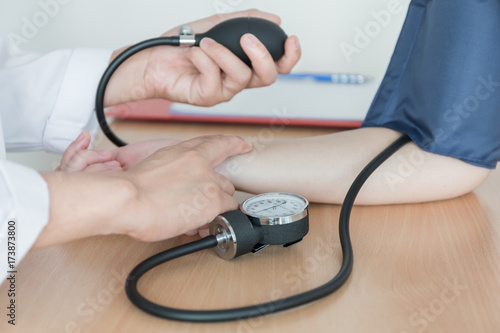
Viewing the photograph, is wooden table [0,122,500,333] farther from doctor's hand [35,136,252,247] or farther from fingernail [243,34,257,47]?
fingernail [243,34,257,47]

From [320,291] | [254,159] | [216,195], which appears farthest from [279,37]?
[320,291]

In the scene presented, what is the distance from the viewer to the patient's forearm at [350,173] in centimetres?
73

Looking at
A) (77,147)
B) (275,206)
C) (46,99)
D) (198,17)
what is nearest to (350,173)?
(275,206)

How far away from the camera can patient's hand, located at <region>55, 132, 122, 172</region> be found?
73cm

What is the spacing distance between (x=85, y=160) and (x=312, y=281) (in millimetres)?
352

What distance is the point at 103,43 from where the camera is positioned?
1239mm

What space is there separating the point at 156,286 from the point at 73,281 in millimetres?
90

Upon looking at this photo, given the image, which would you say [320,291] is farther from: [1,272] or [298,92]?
[298,92]

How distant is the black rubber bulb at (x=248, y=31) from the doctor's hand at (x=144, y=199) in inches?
7.2

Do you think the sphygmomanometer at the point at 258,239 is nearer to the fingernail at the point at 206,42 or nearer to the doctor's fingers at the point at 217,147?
the doctor's fingers at the point at 217,147

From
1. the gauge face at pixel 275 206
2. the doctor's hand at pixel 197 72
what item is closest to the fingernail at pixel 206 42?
the doctor's hand at pixel 197 72

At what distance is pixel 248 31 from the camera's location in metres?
0.77

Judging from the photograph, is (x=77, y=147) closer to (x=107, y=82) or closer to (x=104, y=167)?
(x=104, y=167)

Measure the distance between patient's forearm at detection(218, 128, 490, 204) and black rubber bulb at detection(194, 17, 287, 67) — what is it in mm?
146
